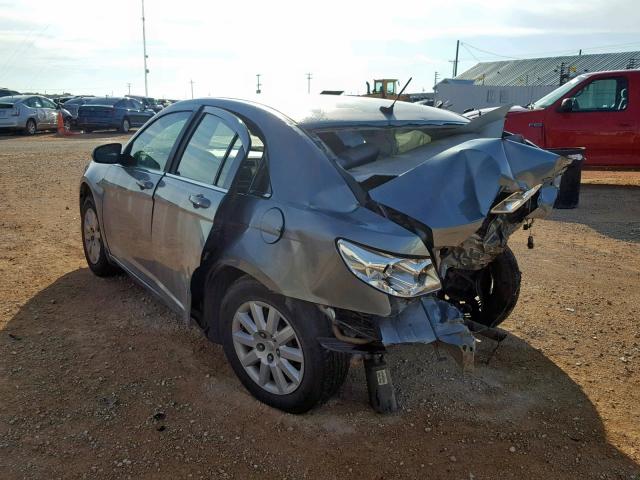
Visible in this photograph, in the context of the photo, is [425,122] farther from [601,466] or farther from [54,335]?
[54,335]

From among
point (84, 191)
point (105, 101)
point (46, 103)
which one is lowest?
point (84, 191)

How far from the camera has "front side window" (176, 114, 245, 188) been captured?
3.21m

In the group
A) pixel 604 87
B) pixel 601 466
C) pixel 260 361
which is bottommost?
pixel 601 466

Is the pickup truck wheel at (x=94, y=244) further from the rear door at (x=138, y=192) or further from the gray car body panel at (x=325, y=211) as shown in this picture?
the gray car body panel at (x=325, y=211)

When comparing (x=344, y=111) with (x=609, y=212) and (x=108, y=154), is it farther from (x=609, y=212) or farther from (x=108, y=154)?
(x=609, y=212)

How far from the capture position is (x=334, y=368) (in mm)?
2791

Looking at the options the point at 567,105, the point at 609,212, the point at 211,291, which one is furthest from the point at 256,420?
the point at 567,105

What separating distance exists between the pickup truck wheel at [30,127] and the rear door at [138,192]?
2082 cm

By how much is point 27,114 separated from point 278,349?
22.9 m

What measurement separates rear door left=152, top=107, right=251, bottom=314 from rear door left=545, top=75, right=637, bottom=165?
8019 mm

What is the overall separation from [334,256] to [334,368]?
652 millimetres

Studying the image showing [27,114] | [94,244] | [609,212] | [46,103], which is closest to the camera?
[94,244]

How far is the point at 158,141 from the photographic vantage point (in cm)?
405

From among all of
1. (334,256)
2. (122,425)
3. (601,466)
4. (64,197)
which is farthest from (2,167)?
(601,466)
